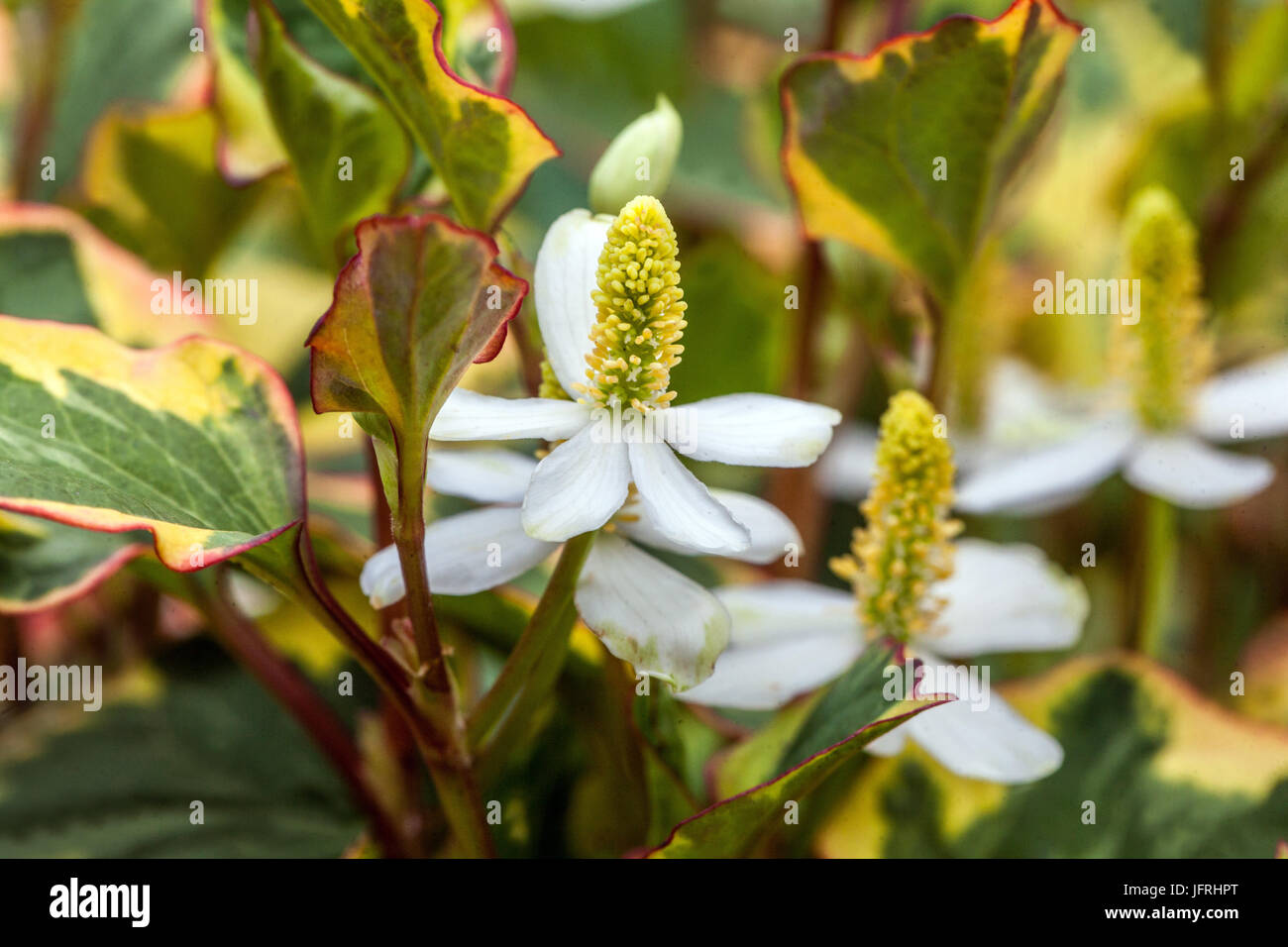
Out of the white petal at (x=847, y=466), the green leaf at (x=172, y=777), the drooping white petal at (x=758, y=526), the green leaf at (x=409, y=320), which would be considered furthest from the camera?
the white petal at (x=847, y=466)

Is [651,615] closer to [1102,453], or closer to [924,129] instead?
[924,129]

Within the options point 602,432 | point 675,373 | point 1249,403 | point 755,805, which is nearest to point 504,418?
point 602,432

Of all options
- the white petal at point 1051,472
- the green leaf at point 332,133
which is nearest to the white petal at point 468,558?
the green leaf at point 332,133

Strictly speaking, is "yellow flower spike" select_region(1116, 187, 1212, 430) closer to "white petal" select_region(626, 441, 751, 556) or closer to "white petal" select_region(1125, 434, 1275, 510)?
"white petal" select_region(1125, 434, 1275, 510)

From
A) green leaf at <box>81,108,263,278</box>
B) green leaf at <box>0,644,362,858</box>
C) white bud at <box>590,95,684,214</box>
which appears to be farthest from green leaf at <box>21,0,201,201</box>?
white bud at <box>590,95,684,214</box>

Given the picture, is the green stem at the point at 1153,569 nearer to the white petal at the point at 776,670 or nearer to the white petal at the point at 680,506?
the white petal at the point at 776,670

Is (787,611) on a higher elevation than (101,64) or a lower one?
lower

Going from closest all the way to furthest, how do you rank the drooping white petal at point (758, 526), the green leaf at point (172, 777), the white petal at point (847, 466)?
the drooping white petal at point (758, 526), the green leaf at point (172, 777), the white petal at point (847, 466)
